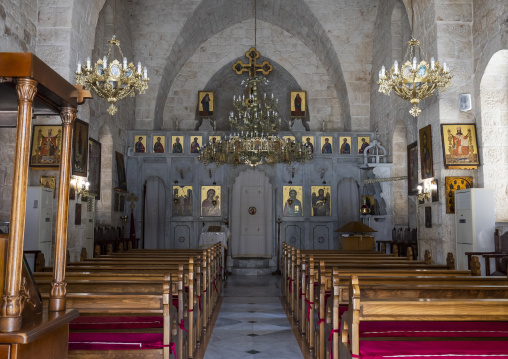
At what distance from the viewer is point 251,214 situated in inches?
629

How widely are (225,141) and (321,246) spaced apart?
6275mm

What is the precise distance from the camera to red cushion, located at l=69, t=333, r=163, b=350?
365cm

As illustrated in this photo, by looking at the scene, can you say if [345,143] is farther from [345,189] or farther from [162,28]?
[162,28]

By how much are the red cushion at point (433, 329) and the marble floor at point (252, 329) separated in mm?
1802

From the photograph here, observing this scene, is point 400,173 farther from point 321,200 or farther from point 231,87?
point 231,87

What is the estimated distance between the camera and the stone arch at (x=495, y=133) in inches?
345

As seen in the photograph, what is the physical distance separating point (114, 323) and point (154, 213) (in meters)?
11.8

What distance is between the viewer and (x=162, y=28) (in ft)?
53.1

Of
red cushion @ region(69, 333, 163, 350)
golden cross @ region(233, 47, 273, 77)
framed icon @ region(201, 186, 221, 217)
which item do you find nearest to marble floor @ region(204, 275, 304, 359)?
red cushion @ region(69, 333, 163, 350)

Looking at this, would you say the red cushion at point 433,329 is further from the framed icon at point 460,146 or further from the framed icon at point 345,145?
the framed icon at point 345,145

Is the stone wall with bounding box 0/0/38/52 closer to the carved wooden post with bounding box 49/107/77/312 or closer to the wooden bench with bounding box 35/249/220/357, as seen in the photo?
the wooden bench with bounding box 35/249/220/357

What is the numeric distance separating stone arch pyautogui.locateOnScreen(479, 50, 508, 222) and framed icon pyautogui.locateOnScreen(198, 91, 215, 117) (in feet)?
34.0

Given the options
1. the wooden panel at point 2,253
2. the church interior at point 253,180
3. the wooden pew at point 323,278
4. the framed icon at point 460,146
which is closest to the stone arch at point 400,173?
the church interior at point 253,180

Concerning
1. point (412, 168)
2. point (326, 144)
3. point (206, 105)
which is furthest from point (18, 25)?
point (326, 144)
